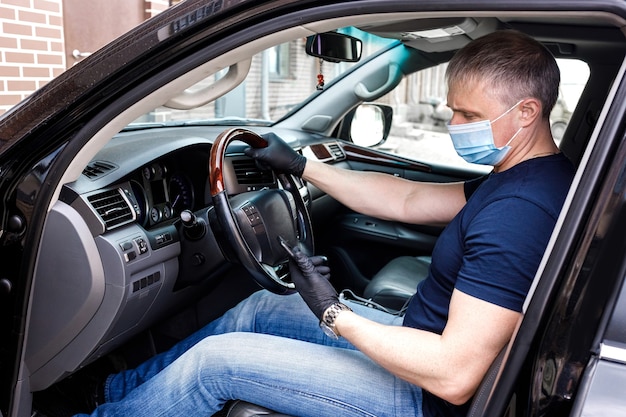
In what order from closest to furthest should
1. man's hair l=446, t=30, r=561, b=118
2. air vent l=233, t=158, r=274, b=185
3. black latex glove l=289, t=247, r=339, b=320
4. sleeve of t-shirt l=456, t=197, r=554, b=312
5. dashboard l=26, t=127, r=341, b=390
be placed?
sleeve of t-shirt l=456, t=197, r=554, b=312 → man's hair l=446, t=30, r=561, b=118 → black latex glove l=289, t=247, r=339, b=320 → dashboard l=26, t=127, r=341, b=390 → air vent l=233, t=158, r=274, b=185

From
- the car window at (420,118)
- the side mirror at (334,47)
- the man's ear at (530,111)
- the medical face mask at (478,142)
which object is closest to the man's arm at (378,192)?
the side mirror at (334,47)

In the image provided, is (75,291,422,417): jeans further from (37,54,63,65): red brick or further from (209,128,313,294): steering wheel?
(37,54,63,65): red brick

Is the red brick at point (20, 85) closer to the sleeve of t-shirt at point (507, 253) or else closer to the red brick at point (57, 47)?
the red brick at point (57, 47)

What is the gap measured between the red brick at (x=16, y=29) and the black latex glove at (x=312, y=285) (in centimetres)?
313

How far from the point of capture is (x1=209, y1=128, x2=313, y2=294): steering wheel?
5.47ft

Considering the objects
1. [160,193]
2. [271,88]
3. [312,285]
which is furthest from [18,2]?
[271,88]

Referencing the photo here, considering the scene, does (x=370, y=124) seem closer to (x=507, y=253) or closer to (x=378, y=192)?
(x=378, y=192)

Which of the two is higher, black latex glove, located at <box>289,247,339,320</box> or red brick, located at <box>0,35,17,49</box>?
red brick, located at <box>0,35,17,49</box>

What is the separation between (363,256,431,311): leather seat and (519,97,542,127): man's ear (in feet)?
3.91

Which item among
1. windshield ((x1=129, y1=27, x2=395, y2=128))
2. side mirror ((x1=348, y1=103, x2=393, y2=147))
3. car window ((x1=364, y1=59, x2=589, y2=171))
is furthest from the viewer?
car window ((x1=364, y1=59, x2=589, y2=171))

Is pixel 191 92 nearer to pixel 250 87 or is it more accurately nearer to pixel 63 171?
pixel 63 171

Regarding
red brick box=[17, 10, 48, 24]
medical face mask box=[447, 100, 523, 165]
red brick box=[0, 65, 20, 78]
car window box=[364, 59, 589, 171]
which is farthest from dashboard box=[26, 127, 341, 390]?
car window box=[364, 59, 589, 171]

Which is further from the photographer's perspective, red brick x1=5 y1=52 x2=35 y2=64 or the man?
red brick x1=5 y1=52 x2=35 y2=64

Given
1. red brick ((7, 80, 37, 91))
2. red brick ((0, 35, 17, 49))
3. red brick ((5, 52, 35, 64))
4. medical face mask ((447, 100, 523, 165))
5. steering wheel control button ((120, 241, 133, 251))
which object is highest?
red brick ((0, 35, 17, 49))
